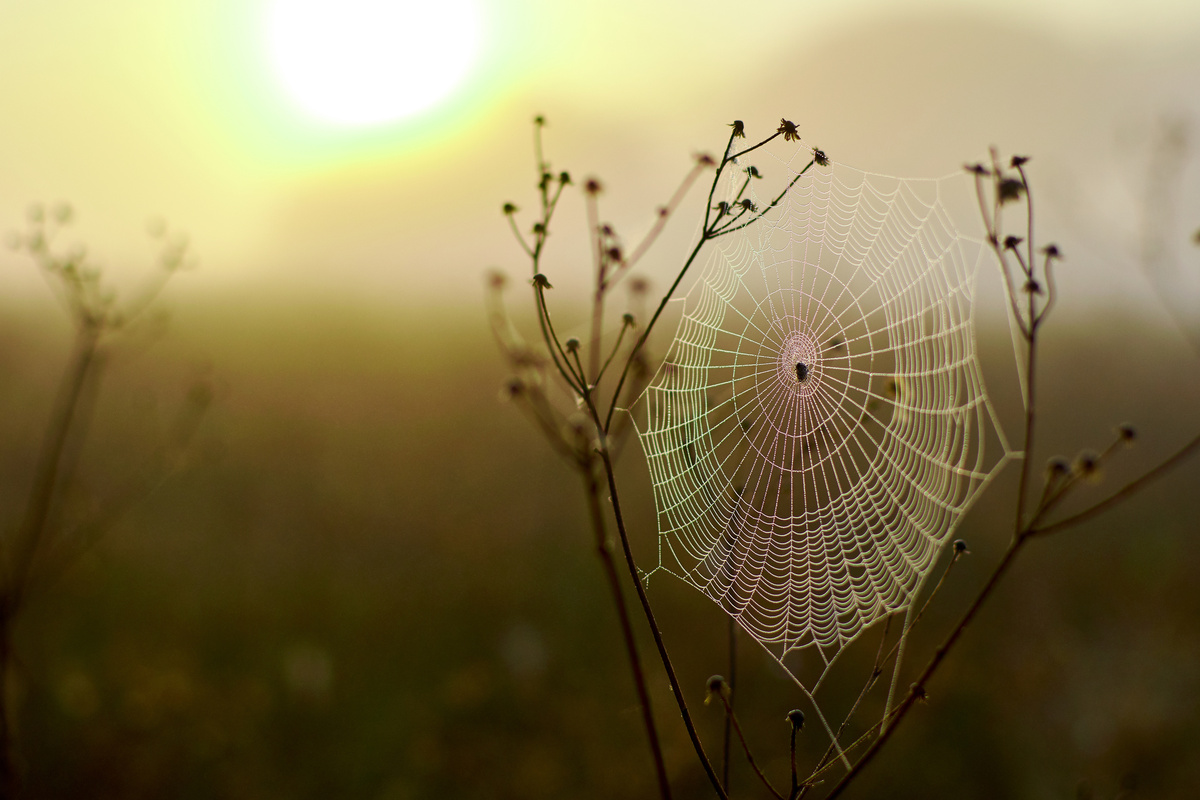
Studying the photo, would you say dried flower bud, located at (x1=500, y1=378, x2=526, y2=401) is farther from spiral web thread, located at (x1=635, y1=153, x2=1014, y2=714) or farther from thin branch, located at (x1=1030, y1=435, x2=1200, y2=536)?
thin branch, located at (x1=1030, y1=435, x2=1200, y2=536)

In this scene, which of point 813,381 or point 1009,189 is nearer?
point 1009,189

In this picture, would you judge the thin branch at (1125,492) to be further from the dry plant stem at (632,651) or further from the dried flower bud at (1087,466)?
the dry plant stem at (632,651)

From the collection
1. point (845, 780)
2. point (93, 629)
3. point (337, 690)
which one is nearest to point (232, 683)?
point (337, 690)

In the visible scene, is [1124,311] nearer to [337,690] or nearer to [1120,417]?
[1120,417]

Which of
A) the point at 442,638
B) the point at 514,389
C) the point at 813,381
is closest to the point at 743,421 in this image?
the point at 514,389

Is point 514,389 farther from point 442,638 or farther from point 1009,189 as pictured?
point 442,638
